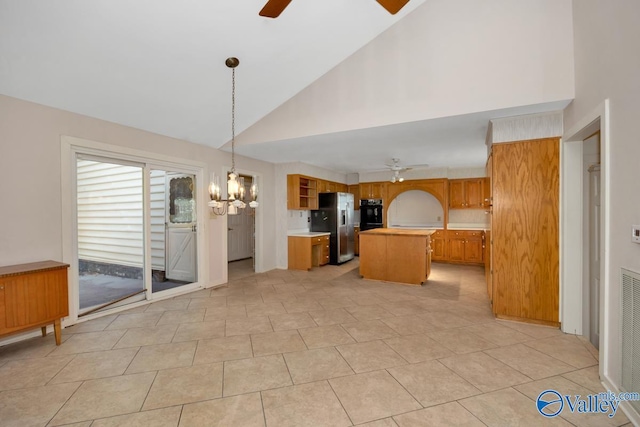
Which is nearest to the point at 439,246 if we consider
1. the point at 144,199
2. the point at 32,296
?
the point at 144,199

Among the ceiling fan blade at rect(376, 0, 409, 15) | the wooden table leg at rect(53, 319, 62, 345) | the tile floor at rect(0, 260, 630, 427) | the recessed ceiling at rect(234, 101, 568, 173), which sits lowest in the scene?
the tile floor at rect(0, 260, 630, 427)

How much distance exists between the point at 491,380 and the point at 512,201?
6.79ft

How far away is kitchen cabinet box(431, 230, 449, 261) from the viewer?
700 cm

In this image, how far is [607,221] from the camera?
2059mm

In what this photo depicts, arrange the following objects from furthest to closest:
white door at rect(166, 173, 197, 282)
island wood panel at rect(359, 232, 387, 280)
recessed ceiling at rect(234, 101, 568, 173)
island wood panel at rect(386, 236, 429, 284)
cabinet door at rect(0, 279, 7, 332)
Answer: island wood panel at rect(359, 232, 387, 280) < island wood panel at rect(386, 236, 429, 284) < white door at rect(166, 173, 197, 282) < recessed ceiling at rect(234, 101, 568, 173) < cabinet door at rect(0, 279, 7, 332)

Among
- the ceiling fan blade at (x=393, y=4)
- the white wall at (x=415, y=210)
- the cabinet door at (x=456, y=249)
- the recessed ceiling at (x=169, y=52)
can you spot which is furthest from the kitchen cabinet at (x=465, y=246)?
the ceiling fan blade at (x=393, y=4)

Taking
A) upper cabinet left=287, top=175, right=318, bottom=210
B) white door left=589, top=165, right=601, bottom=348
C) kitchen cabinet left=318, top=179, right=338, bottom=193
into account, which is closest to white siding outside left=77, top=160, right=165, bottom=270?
upper cabinet left=287, top=175, right=318, bottom=210

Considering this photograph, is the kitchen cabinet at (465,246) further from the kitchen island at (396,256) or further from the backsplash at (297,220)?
the backsplash at (297,220)

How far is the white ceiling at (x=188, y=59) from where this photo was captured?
243cm

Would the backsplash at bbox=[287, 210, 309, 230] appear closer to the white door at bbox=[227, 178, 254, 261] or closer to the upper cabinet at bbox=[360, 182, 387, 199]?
the white door at bbox=[227, 178, 254, 261]

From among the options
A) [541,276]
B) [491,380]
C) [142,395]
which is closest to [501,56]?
[541,276]

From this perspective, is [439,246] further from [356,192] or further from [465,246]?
[356,192]

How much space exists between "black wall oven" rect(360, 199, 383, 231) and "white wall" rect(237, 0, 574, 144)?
162 inches

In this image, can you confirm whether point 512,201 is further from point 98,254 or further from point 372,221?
point 98,254
